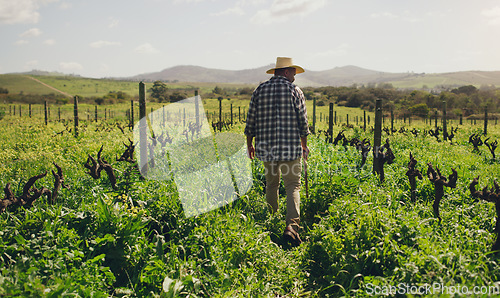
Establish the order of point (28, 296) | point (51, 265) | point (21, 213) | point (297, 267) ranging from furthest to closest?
1. point (297, 267)
2. point (21, 213)
3. point (51, 265)
4. point (28, 296)

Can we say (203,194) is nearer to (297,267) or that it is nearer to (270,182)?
(270,182)

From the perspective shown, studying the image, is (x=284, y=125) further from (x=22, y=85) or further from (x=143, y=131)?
(x=22, y=85)

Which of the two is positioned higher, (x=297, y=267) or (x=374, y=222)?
(x=374, y=222)

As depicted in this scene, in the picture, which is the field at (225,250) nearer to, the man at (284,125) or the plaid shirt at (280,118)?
the man at (284,125)

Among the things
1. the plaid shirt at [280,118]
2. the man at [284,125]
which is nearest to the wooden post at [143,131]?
the man at [284,125]

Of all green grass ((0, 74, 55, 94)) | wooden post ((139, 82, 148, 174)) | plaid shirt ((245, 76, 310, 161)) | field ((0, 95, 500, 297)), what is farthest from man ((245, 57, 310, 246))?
green grass ((0, 74, 55, 94))

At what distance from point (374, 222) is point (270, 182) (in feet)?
5.60

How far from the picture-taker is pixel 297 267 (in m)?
3.65

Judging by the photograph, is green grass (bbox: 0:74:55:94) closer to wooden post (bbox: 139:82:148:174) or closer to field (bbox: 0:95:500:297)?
wooden post (bbox: 139:82:148:174)

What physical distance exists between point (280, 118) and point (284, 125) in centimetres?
11

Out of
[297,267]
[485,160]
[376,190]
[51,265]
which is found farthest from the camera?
[485,160]

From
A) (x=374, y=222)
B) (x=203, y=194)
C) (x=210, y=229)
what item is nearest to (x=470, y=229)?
(x=374, y=222)

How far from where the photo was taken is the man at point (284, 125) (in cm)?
441

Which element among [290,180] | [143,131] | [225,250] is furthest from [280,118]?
[143,131]
